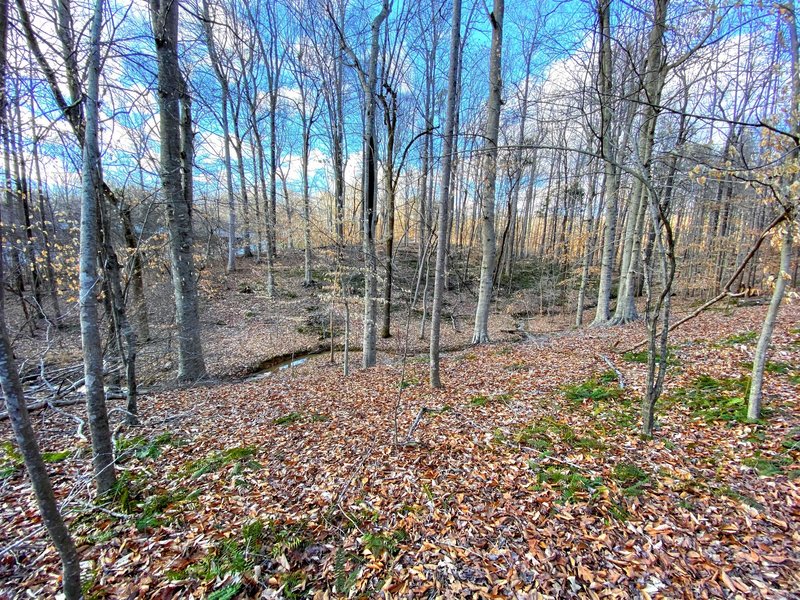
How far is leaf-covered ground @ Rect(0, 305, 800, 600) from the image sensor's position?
2.24 metres

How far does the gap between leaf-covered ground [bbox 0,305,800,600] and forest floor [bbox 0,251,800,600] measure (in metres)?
0.02

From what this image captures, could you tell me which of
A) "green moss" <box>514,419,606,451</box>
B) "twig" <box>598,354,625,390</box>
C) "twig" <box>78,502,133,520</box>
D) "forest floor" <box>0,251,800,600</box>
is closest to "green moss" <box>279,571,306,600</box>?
"forest floor" <box>0,251,800,600</box>

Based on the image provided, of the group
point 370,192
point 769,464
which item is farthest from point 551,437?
point 370,192

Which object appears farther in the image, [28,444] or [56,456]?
[56,456]

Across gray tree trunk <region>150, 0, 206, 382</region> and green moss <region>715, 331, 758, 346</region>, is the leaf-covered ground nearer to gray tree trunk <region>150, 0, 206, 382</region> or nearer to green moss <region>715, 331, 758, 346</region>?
green moss <region>715, 331, 758, 346</region>

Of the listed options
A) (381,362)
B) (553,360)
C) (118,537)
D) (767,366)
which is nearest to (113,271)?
(118,537)

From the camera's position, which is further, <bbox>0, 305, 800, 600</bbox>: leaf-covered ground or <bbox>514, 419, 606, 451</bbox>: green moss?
<bbox>514, 419, 606, 451</bbox>: green moss

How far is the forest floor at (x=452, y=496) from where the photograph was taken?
225 cm

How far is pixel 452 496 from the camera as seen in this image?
3035mm

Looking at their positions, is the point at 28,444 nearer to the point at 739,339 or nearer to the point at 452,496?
the point at 452,496

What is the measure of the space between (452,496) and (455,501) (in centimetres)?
7

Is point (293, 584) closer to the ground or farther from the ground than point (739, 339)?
closer to the ground

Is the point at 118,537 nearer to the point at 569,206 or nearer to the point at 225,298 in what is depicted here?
the point at 225,298

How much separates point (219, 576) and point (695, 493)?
12.3 ft
